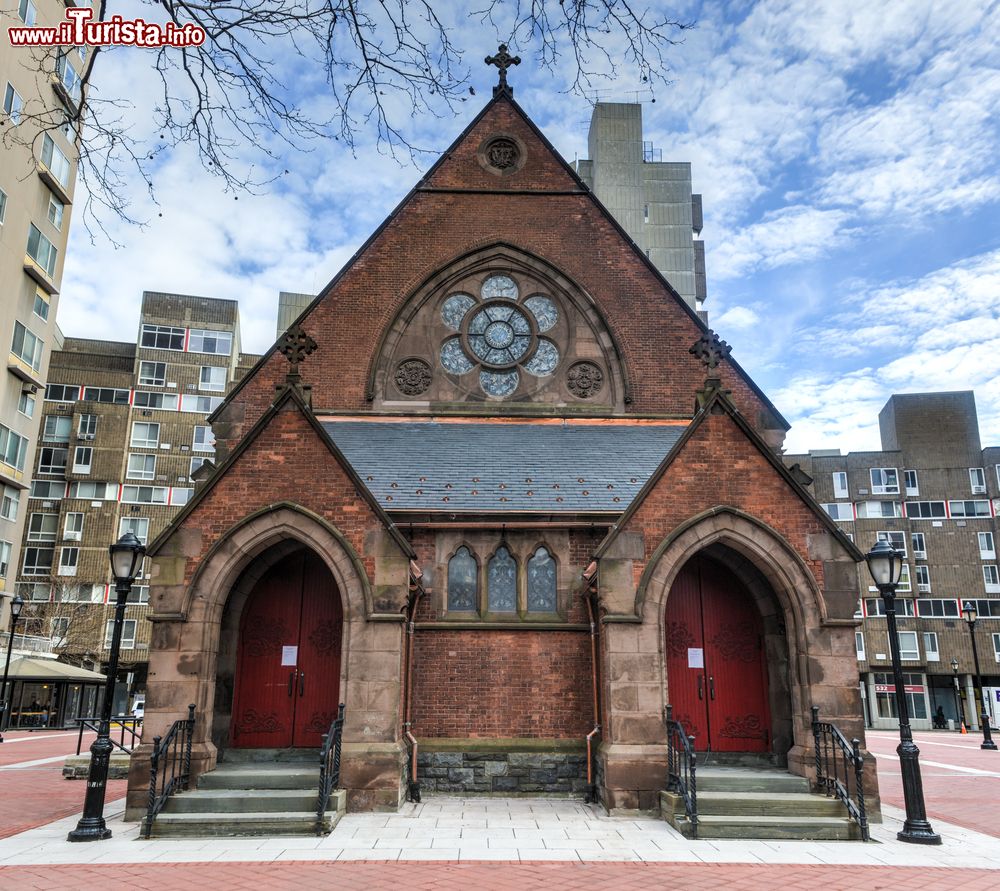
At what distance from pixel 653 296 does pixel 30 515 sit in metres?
47.6

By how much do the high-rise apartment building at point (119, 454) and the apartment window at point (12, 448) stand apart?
13016 mm

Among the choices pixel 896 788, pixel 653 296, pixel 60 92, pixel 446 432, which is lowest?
pixel 896 788

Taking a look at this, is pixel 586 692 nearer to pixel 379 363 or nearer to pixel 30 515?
pixel 379 363

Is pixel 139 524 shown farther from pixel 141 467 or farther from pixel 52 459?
pixel 52 459

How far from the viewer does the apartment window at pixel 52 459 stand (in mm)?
52406

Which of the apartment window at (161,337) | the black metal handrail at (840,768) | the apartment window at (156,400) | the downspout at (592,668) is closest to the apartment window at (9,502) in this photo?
the apartment window at (156,400)

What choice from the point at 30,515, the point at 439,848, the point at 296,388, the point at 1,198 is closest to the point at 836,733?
the point at 439,848

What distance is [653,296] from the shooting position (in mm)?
17359

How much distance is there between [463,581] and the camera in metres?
13.6

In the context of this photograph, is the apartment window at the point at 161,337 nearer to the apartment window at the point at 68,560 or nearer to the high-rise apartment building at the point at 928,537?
the apartment window at the point at 68,560

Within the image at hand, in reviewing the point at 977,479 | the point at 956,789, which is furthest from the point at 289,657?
the point at 977,479

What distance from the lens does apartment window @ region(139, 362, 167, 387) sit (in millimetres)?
54719

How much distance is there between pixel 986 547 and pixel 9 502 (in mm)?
53822

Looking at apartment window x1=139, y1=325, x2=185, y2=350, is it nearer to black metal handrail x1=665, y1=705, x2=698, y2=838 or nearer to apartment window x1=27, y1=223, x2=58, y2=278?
apartment window x1=27, y1=223, x2=58, y2=278
